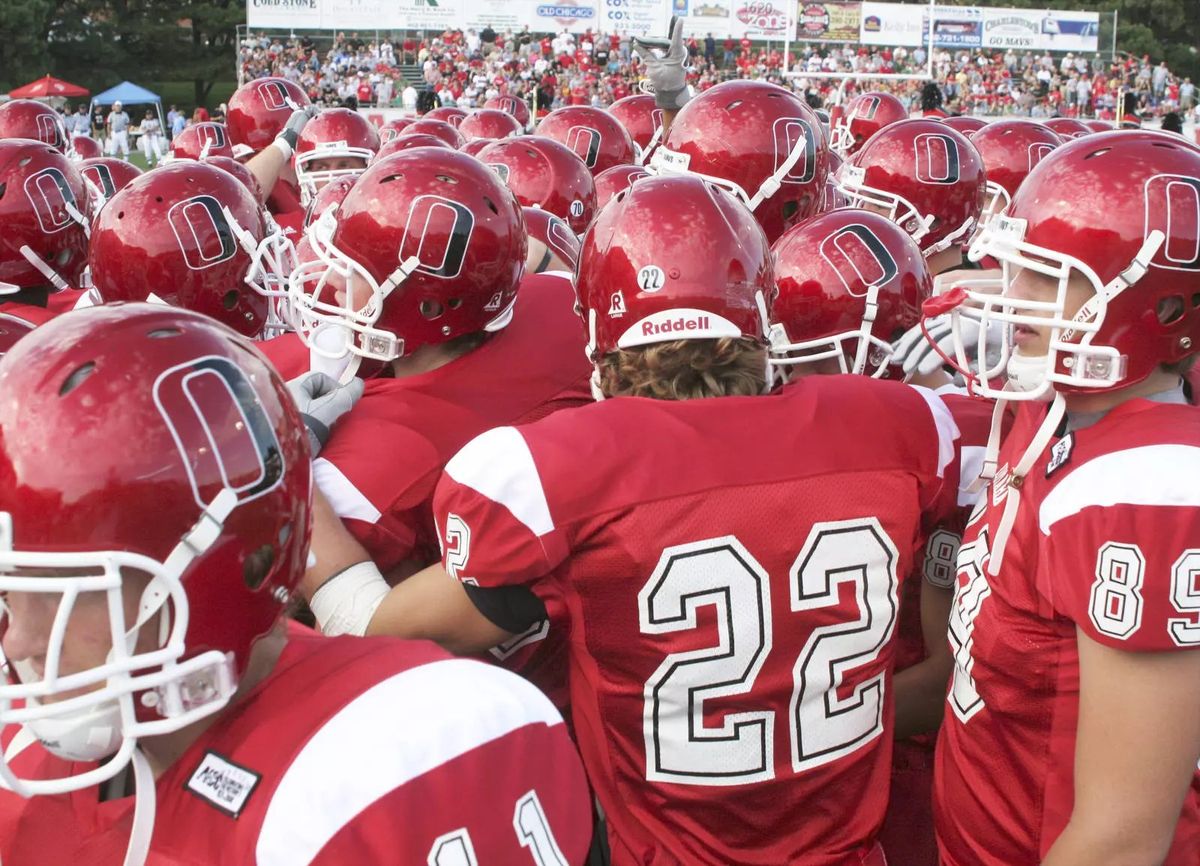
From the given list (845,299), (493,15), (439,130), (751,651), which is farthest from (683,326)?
(493,15)

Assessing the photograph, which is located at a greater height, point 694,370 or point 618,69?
point 694,370

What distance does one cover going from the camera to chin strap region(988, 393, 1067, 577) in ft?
6.48

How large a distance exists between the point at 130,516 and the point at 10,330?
1.52 m

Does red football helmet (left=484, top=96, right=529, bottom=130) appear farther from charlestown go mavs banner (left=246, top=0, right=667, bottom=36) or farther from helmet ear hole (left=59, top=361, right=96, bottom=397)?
charlestown go mavs banner (left=246, top=0, right=667, bottom=36)

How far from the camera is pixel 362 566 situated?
2.25 meters

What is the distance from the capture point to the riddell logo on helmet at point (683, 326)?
2.21 meters

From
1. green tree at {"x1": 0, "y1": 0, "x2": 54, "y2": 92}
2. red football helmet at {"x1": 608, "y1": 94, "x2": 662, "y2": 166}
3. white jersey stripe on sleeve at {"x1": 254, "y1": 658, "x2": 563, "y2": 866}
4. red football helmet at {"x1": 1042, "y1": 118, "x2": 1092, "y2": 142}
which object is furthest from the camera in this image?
green tree at {"x1": 0, "y1": 0, "x2": 54, "y2": 92}

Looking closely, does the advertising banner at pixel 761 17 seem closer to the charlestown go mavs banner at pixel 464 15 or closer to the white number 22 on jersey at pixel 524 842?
the charlestown go mavs banner at pixel 464 15

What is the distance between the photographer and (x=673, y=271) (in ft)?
7.39

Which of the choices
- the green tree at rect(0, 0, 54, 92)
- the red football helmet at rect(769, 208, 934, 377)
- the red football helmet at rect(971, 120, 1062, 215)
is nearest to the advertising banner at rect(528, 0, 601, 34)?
the green tree at rect(0, 0, 54, 92)

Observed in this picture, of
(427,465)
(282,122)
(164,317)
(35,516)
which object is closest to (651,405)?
(427,465)

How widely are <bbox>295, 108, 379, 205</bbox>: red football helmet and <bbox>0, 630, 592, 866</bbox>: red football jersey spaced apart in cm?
500

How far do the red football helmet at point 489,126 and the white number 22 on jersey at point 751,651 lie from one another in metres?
6.36

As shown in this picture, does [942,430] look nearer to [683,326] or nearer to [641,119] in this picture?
[683,326]
